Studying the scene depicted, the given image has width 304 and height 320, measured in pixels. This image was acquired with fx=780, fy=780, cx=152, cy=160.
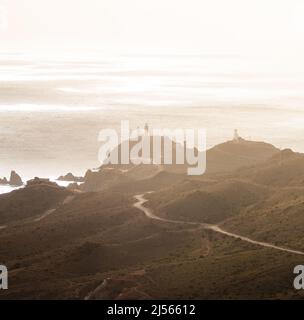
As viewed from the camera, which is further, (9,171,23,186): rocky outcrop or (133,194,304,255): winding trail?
(9,171,23,186): rocky outcrop

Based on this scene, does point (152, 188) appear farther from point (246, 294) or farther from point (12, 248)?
point (246, 294)

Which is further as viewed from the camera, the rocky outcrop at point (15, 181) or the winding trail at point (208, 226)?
the rocky outcrop at point (15, 181)

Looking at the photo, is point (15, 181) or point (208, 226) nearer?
point (208, 226)

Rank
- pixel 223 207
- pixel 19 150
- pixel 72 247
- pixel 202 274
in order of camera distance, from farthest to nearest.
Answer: pixel 19 150 < pixel 223 207 < pixel 72 247 < pixel 202 274

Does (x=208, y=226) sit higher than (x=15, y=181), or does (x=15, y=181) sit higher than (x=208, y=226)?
(x=15, y=181)

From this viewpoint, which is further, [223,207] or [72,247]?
[223,207]

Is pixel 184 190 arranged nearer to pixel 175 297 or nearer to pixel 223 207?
pixel 223 207

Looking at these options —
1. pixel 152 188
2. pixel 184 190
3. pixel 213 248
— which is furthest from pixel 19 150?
pixel 213 248
